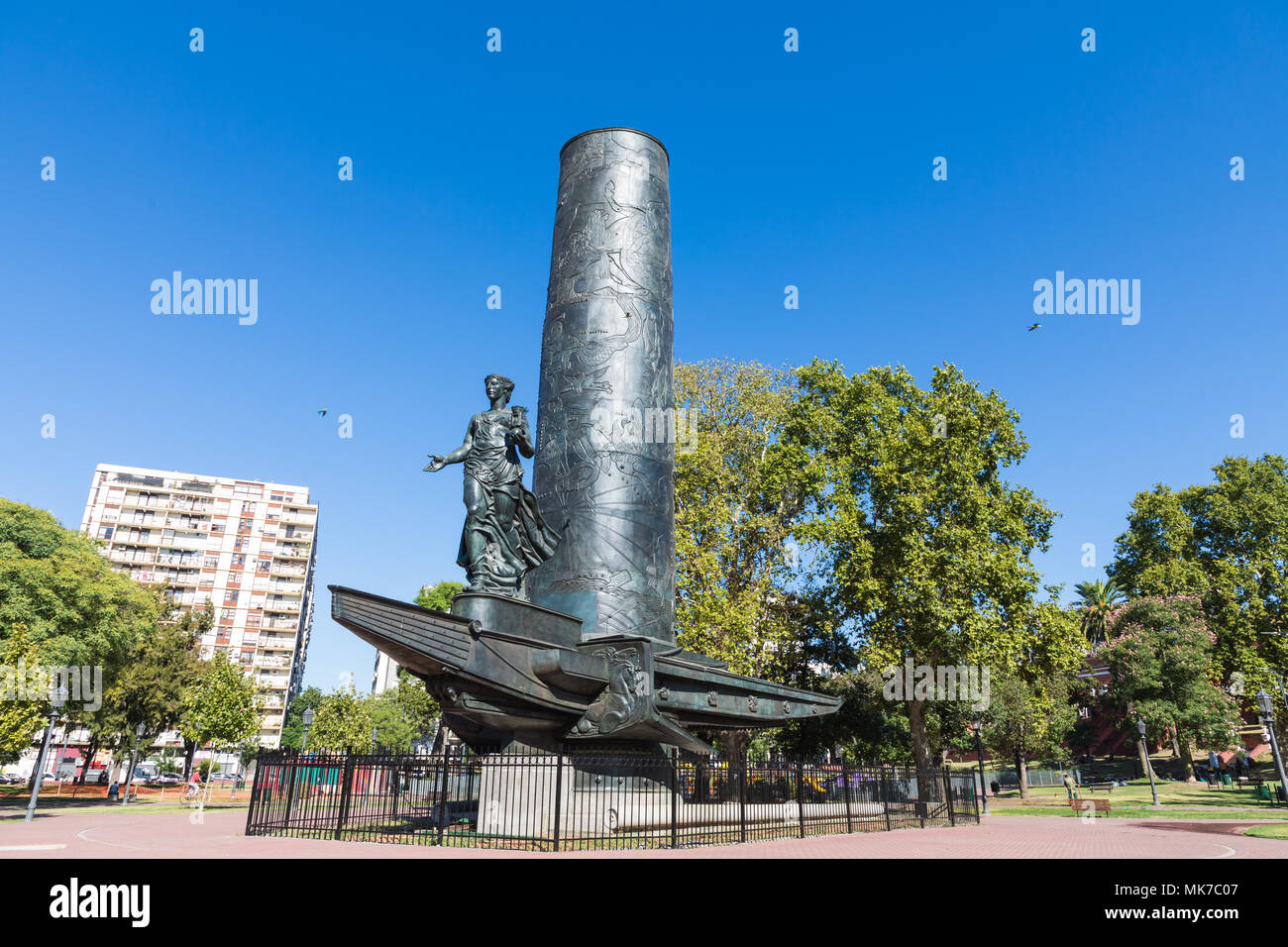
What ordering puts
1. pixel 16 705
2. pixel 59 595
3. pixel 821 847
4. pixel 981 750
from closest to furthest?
pixel 821 847 → pixel 16 705 → pixel 59 595 → pixel 981 750

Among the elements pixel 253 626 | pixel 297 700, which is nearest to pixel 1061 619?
pixel 253 626

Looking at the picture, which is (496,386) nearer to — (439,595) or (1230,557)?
(1230,557)

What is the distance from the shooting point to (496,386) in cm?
1560

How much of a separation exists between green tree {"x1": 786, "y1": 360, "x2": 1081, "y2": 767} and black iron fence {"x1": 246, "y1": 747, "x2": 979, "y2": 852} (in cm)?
1165

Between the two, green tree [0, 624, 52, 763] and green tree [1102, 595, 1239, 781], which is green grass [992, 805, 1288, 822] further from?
green tree [0, 624, 52, 763]

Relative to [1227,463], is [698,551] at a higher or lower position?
lower

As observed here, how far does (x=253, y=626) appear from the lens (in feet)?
277

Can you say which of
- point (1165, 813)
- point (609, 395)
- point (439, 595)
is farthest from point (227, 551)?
point (1165, 813)

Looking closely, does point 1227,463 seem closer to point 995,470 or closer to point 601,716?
point 995,470

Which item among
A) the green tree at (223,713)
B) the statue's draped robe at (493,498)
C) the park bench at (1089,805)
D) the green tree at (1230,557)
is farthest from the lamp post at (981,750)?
the green tree at (223,713)

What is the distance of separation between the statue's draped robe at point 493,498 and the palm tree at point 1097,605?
4622cm

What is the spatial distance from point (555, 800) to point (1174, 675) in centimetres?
3950

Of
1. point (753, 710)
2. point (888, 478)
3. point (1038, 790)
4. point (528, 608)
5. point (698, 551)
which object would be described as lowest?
point (1038, 790)

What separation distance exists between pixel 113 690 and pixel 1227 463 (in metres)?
57.3
